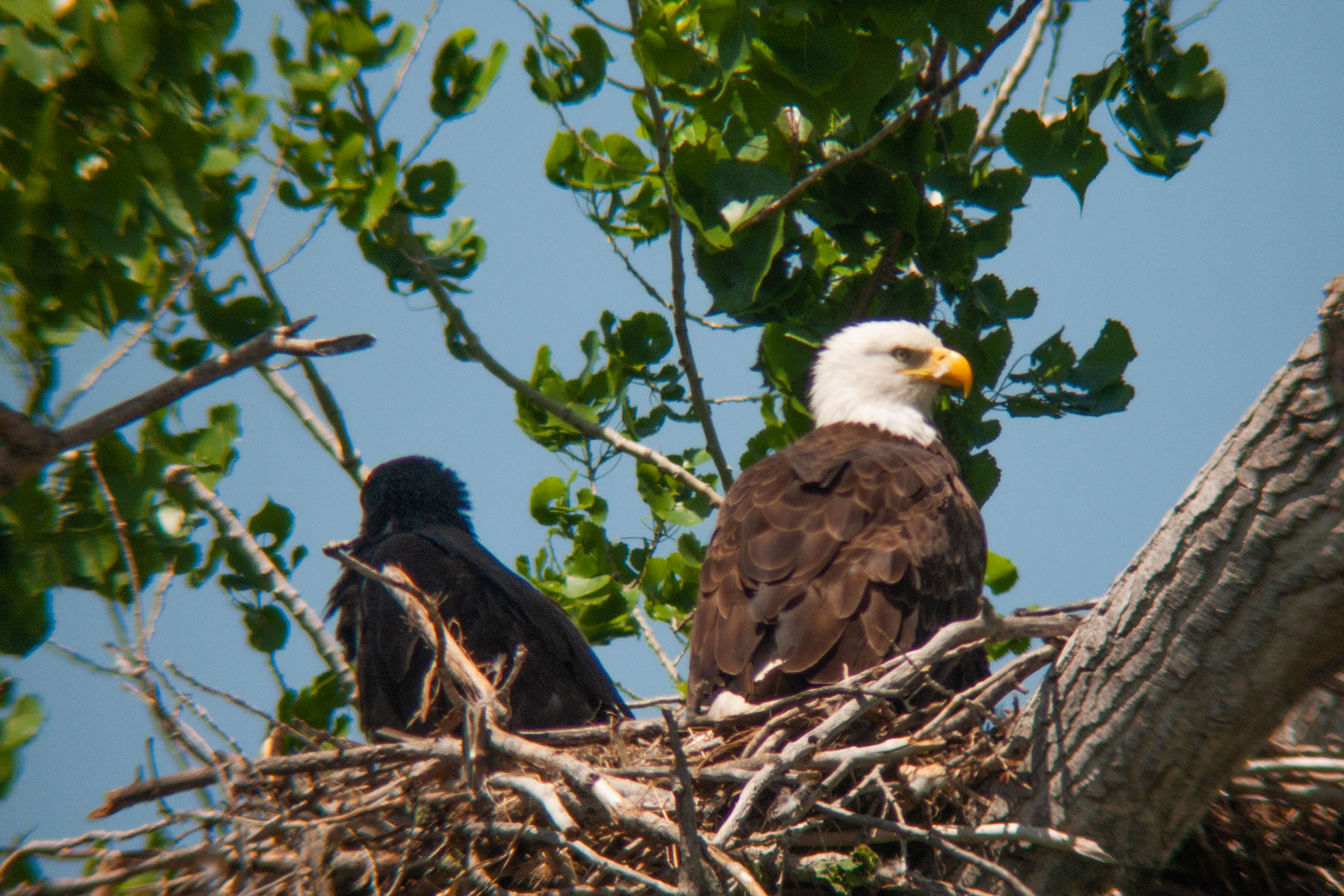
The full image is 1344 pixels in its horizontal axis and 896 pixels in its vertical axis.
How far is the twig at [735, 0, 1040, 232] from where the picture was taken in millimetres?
4047

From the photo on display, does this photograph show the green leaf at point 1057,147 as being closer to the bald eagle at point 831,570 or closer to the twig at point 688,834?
the bald eagle at point 831,570

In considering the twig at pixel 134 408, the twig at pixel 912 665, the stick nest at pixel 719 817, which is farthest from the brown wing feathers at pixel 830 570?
the twig at pixel 134 408

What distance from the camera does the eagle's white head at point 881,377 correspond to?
5.26 metres

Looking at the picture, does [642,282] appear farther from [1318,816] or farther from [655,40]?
[1318,816]

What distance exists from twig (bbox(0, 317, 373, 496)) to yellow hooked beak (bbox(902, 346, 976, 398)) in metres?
2.89

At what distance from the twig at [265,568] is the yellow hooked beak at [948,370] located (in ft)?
9.57

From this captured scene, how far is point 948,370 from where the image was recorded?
501 centimetres

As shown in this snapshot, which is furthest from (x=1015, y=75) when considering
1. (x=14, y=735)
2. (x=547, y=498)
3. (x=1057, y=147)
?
(x=14, y=735)

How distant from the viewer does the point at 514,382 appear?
489 cm

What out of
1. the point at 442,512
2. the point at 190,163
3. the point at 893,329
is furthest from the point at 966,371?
the point at 190,163

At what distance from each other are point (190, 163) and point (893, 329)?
11.3 feet

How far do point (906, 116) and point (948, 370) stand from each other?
49.3 inches

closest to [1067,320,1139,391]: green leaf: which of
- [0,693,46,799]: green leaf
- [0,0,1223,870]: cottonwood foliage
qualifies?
[0,0,1223,870]: cottonwood foliage

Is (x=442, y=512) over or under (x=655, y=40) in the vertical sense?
under
